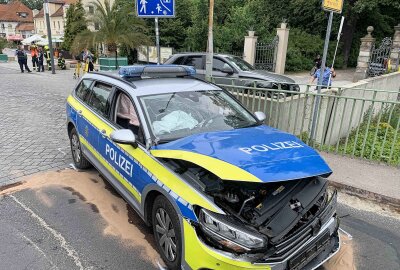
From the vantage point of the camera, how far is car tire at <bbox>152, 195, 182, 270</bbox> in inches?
114

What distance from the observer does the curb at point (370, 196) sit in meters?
4.55

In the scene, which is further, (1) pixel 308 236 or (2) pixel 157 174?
(2) pixel 157 174

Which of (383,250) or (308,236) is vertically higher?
(308,236)

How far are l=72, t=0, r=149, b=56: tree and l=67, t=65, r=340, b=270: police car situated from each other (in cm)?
1933

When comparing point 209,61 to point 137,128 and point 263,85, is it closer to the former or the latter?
point 263,85

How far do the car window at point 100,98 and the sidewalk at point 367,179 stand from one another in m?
3.56

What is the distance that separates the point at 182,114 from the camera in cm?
375

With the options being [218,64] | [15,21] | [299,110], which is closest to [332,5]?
[299,110]

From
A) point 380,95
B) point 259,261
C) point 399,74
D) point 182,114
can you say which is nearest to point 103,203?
point 182,114

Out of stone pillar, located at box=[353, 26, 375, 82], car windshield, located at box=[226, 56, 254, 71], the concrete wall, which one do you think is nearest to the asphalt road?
the concrete wall

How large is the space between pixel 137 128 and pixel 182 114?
1.75 feet

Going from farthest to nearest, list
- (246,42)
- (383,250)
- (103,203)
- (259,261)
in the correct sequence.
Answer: (246,42)
(103,203)
(383,250)
(259,261)

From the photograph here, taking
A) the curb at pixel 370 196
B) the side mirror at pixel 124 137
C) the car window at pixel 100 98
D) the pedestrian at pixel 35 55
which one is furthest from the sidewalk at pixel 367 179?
the pedestrian at pixel 35 55

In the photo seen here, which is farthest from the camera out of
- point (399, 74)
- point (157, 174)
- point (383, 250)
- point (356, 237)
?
point (399, 74)
